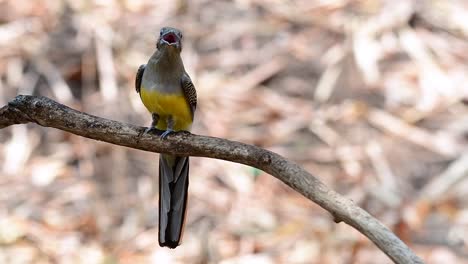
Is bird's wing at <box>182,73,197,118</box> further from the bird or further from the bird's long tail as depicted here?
the bird's long tail

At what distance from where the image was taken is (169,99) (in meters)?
4.27

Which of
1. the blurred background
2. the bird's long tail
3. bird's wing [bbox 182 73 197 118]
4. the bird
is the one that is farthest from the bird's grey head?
the blurred background

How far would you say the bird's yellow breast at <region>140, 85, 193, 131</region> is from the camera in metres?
4.26

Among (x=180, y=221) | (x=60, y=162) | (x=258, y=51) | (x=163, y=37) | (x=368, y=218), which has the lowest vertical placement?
(x=368, y=218)

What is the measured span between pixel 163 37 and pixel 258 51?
170 inches

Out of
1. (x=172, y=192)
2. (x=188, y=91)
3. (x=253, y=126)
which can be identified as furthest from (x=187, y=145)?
(x=253, y=126)

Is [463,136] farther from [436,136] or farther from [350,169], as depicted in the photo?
[350,169]

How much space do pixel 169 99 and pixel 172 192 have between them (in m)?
0.59

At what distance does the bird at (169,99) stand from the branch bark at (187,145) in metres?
0.44

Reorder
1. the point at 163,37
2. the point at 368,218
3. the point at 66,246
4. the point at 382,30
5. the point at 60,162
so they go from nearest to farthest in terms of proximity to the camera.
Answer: the point at 368,218, the point at 163,37, the point at 66,246, the point at 60,162, the point at 382,30

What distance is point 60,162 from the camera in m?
7.29

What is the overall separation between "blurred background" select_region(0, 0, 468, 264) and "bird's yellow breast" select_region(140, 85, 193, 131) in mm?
1957

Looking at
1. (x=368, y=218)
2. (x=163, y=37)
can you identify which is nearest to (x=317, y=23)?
(x=163, y=37)

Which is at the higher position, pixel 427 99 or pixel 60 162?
pixel 427 99
